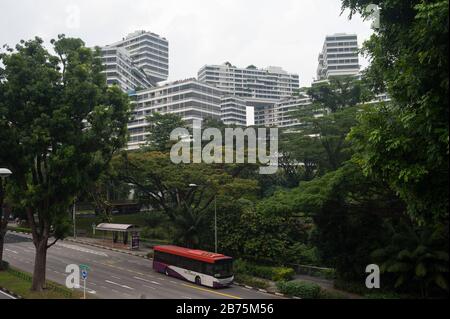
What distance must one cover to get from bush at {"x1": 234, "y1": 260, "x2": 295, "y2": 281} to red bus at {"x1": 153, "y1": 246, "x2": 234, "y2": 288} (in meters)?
3.58

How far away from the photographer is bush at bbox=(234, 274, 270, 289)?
99.5 feet

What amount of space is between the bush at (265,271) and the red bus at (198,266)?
3.58m

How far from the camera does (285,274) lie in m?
32.0

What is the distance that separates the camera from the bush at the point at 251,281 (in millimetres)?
30339

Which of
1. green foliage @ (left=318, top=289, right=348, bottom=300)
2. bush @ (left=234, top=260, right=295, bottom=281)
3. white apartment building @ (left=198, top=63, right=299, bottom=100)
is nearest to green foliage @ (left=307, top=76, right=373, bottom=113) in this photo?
bush @ (left=234, top=260, right=295, bottom=281)

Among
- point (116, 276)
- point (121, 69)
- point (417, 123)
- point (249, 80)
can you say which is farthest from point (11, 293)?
point (249, 80)

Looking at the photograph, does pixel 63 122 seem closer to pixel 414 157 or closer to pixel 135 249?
pixel 414 157

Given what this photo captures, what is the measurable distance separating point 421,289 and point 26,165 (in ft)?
77.3

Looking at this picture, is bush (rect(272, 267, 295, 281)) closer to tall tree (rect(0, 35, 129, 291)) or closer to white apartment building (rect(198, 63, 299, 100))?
tall tree (rect(0, 35, 129, 291))

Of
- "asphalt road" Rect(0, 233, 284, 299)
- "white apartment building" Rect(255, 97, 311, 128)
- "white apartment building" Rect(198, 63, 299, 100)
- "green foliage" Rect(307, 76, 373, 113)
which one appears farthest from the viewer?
"white apartment building" Rect(198, 63, 299, 100)

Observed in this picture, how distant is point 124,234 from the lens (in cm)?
5122

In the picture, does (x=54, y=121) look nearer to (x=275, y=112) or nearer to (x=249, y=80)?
(x=275, y=112)
